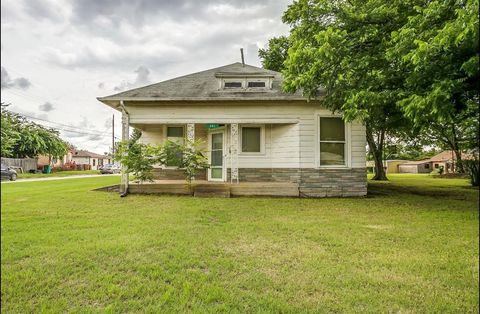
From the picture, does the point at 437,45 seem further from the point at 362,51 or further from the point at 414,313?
the point at 362,51

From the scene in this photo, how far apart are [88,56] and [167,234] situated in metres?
3.52

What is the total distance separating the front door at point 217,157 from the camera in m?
10.2

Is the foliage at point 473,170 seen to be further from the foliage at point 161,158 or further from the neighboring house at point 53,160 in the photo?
the foliage at point 161,158

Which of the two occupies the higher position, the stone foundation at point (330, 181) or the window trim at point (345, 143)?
the window trim at point (345, 143)

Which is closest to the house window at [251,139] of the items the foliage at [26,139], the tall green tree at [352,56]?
the tall green tree at [352,56]

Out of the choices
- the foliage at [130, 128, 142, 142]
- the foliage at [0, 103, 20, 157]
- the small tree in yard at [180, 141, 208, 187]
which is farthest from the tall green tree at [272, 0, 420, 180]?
the foliage at [130, 128, 142, 142]

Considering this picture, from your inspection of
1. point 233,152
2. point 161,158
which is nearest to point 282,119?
point 233,152

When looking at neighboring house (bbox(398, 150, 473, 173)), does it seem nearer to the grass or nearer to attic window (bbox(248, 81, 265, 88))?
the grass

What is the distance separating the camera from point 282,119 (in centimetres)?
903

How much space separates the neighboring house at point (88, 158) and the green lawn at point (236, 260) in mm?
189

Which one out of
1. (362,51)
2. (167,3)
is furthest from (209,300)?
(362,51)

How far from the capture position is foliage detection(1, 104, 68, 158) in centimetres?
78

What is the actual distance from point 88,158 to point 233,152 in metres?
7.90

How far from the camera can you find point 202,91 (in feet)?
31.2
